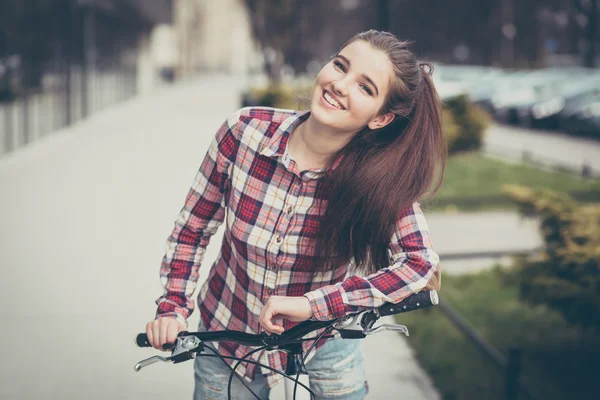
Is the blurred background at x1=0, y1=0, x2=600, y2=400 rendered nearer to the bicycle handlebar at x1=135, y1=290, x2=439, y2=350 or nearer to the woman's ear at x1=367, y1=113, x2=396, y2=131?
the woman's ear at x1=367, y1=113, x2=396, y2=131

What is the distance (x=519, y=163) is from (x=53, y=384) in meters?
12.6

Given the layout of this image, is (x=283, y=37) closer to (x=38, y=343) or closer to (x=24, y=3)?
(x=24, y=3)

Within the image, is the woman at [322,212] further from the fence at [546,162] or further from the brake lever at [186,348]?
the fence at [546,162]

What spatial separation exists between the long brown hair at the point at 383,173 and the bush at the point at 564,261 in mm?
2615

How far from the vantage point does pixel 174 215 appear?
8.67 m

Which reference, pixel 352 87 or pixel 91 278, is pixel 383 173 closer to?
pixel 352 87

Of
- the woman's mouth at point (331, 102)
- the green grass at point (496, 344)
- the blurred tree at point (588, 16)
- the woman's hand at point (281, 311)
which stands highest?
the blurred tree at point (588, 16)

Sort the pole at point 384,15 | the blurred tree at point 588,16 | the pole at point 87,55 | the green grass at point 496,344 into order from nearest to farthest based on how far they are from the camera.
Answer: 1. the green grass at point 496,344
2. the pole at point 384,15
3. the blurred tree at point 588,16
4. the pole at point 87,55

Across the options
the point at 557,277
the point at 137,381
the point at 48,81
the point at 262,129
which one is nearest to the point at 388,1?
the point at 557,277

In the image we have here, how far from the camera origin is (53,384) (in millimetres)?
4422

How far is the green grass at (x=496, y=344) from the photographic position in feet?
16.2

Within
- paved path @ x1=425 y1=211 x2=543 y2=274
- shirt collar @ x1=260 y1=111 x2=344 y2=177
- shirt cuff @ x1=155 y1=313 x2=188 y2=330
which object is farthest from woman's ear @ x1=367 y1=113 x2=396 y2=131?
paved path @ x1=425 y1=211 x2=543 y2=274

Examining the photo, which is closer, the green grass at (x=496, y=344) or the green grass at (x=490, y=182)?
the green grass at (x=496, y=344)

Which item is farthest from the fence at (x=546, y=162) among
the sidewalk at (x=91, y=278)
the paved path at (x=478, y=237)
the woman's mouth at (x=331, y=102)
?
the woman's mouth at (x=331, y=102)
